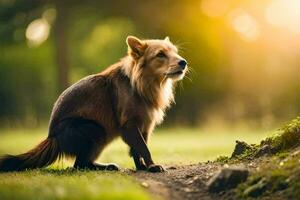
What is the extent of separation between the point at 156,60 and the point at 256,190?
428 cm

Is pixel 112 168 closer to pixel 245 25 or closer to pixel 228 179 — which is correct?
pixel 228 179

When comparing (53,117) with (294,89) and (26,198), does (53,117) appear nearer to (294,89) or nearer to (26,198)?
A: (26,198)

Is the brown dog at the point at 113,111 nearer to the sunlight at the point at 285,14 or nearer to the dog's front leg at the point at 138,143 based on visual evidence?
the dog's front leg at the point at 138,143

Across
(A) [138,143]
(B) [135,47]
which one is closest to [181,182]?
(A) [138,143]

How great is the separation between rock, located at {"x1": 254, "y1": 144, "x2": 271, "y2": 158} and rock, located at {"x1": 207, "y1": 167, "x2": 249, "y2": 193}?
6.22 ft

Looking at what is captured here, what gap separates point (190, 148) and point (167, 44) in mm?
9852

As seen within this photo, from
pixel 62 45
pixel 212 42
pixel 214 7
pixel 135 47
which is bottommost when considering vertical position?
pixel 135 47

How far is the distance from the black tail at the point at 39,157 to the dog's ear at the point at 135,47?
2.14 m

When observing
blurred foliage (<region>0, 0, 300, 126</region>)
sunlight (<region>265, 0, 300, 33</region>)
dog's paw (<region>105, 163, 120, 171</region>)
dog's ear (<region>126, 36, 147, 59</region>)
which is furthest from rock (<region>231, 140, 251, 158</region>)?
sunlight (<region>265, 0, 300, 33</region>)

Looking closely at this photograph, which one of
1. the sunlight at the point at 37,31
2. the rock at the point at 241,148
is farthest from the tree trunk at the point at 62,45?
the rock at the point at 241,148

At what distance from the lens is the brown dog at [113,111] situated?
13873 millimetres

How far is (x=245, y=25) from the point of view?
148ft

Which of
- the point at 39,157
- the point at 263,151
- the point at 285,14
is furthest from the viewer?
the point at 285,14

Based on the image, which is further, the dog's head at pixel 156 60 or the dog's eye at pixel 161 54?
the dog's eye at pixel 161 54
